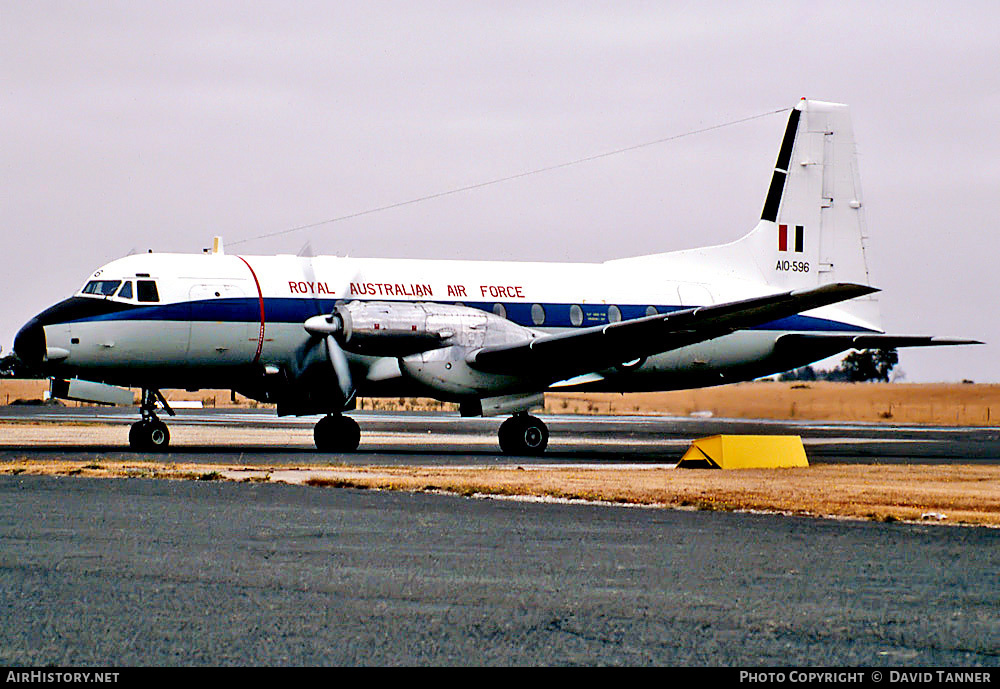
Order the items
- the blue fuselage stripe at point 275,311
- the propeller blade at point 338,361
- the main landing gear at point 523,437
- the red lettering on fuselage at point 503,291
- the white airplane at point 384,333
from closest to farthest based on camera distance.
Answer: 1. the white airplane at point 384,333
2. the blue fuselage stripe at point 275,311
3. the propeller blade at point 338,361
4. the main landing gear at point 523,437
5. the red lettering on fuselage at point 503,291

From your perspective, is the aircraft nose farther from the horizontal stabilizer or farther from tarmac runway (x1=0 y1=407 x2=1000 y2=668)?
the horizontal stabilizer

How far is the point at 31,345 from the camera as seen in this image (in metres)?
28.8

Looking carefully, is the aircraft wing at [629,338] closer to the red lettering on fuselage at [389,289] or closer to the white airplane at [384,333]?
the white airplane at [384,333]

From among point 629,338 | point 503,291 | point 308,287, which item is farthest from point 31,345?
point 629,338

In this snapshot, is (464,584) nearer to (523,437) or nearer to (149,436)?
(523,437)

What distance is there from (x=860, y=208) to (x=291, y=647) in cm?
3342

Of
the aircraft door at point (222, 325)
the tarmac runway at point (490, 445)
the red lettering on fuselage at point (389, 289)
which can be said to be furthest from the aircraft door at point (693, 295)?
the aircraft door at point (222, 325)

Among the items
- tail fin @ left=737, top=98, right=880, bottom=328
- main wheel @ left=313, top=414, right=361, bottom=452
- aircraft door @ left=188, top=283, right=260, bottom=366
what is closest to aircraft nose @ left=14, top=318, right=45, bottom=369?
aircraft door @ left=188, top=283, right=260, bottom=366

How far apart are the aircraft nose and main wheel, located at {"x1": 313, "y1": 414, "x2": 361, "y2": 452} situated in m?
6.69

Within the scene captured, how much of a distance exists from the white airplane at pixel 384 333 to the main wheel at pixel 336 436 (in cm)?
4

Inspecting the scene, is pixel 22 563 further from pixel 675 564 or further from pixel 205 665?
pixel 675 564

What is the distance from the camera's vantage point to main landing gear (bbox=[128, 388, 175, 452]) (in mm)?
30500

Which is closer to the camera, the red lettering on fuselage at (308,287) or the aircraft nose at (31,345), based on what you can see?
the aircraft nose at (31,345)

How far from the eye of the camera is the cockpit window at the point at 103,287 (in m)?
29.9
